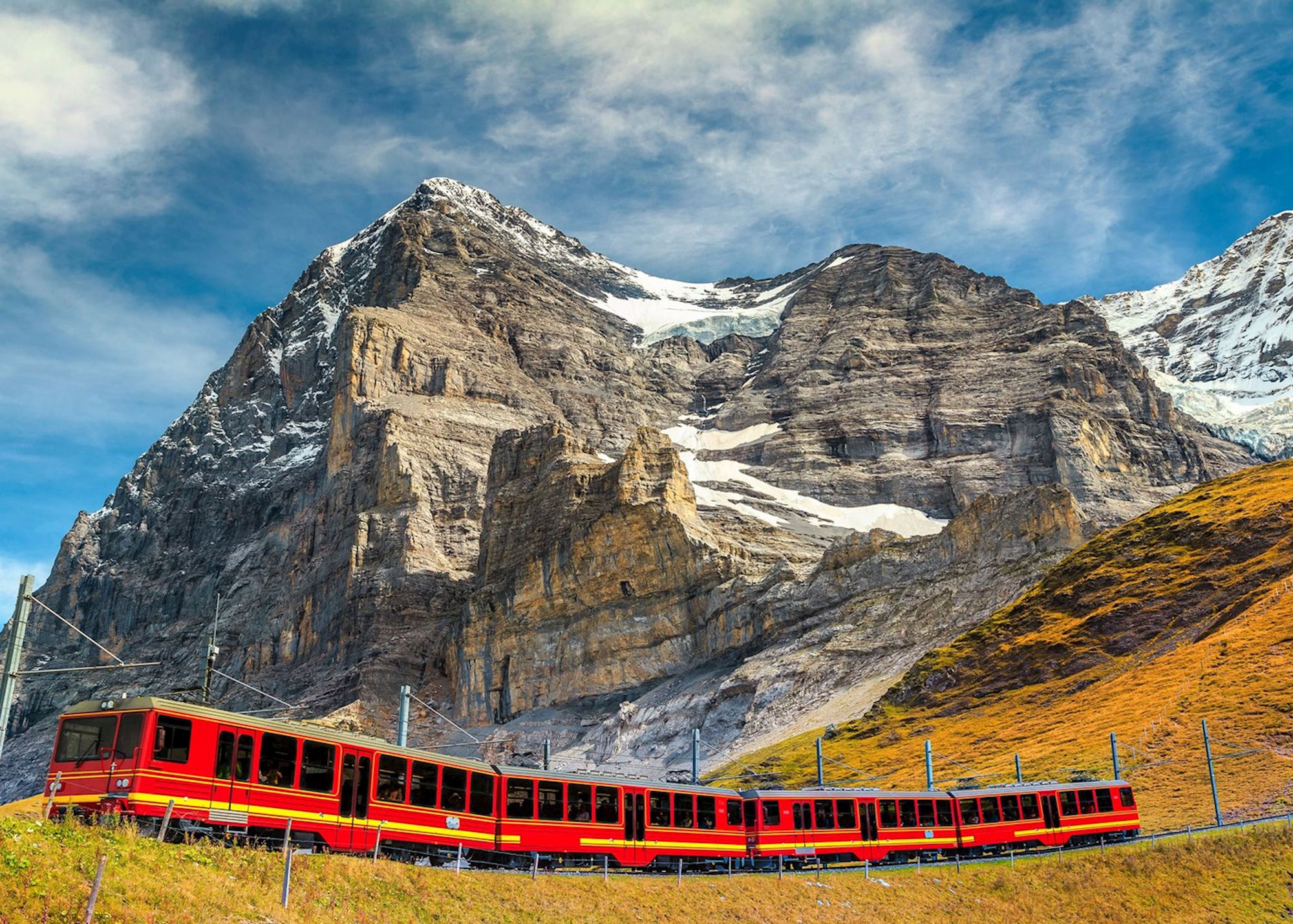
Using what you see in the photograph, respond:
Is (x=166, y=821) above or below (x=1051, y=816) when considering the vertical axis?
below

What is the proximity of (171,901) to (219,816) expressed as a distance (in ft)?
21.7

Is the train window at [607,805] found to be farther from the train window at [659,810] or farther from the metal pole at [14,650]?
the metal pole at [14,650]

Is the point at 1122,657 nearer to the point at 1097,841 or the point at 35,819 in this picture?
the point at 1097,841

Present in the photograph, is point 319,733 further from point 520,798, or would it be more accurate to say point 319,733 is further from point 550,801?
point 550,801

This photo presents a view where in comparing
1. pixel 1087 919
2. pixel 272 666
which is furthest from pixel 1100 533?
pixel 272 666

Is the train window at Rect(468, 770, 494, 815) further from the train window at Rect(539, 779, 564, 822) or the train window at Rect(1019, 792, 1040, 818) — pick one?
the train window at Rect(1019, 792, 1040, 818)

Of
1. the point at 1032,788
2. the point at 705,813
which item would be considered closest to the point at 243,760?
the point at 705,813

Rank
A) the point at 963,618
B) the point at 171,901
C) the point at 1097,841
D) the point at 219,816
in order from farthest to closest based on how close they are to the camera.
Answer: the point at 963,618
the point at 1097,841
the point at 219,816
the point at 171,901

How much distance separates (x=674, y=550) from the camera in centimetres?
15512

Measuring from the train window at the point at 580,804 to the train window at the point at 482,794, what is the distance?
347cm

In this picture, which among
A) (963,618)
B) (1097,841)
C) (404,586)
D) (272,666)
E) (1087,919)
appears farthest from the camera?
(272,666)

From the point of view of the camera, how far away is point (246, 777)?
28156 millimetres

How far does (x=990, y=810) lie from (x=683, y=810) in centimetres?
1487

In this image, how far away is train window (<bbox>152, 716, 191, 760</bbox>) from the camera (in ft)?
87.5
